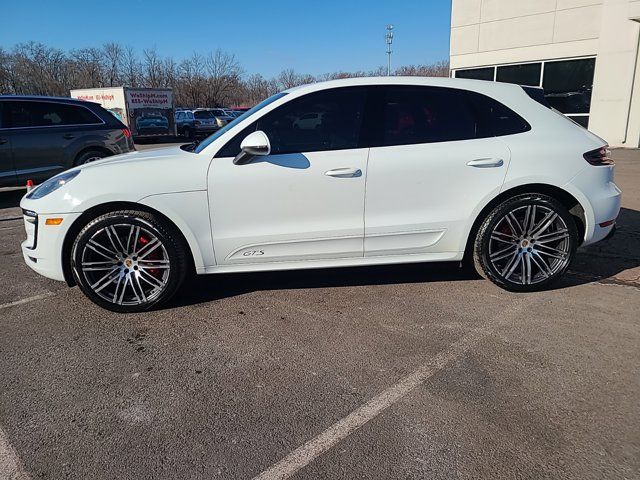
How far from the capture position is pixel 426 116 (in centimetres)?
387

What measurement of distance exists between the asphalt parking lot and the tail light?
1089mm

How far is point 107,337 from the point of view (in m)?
3.37

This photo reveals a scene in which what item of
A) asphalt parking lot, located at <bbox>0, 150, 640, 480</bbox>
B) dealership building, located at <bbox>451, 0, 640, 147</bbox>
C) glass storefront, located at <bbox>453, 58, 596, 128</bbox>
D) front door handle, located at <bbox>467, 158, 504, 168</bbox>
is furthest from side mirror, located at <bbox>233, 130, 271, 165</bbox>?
dealership building, located at <bbox>451, 0, 640, 147</bbox>

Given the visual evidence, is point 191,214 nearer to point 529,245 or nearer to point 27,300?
point 27,300

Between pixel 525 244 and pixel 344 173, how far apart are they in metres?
1.69

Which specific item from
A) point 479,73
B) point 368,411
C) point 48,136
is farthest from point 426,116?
point 479,73

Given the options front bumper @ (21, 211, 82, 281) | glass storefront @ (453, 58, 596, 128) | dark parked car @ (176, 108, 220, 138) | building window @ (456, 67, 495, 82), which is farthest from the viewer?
dark parked car @ (176, 108, 220, 138)

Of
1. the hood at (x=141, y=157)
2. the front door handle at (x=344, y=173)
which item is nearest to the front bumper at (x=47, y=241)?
the hood at (x=141, y=157)

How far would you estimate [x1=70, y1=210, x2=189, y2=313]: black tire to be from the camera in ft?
11.8

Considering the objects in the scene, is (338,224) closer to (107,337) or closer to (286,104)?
(286,104)

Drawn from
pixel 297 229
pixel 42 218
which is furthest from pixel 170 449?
pixel 42 218

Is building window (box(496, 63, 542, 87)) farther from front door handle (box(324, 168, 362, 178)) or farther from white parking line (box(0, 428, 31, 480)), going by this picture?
white parking line (box(0, 428, 31, 480))

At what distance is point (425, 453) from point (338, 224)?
Result: 1949 mm

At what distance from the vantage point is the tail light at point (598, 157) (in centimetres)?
391
